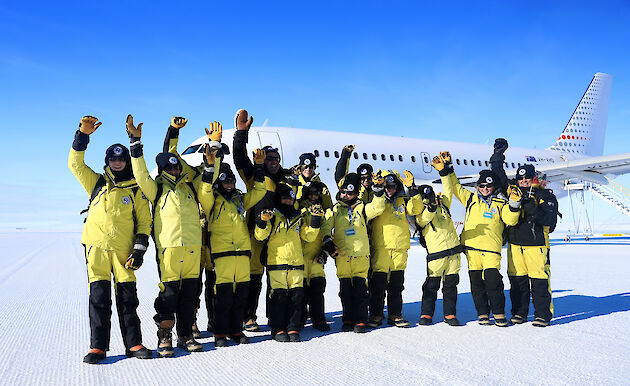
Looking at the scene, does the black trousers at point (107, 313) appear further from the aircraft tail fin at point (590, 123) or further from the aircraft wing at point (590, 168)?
the aircraft tail fin at point (590, 123)

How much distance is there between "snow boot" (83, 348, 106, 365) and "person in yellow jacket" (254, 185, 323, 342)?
4.93 feet

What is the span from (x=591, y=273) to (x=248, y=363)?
747 centimetres

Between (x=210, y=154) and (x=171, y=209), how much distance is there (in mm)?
602

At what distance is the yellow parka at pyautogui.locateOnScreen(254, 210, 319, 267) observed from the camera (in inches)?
172

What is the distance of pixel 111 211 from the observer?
12.3ft

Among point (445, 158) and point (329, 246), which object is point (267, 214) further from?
point (445, 158)

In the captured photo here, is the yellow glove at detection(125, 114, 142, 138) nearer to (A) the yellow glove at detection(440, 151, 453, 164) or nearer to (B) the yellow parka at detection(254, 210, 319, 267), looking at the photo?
(B) the yellow parka at detection(254, 210, 319, 267)

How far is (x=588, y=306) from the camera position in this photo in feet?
18.3

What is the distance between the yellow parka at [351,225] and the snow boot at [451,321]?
1.11 m

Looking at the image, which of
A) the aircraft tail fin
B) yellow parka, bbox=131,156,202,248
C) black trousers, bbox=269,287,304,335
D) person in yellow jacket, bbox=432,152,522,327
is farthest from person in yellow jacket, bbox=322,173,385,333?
the aircraft tail fin

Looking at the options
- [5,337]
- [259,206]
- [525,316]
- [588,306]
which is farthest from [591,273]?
[5,337]

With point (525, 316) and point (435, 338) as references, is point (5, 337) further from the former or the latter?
point (525, 316)

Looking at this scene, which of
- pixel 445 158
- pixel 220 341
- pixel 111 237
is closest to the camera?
pixel 111 237

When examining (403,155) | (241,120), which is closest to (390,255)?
(241,120)
